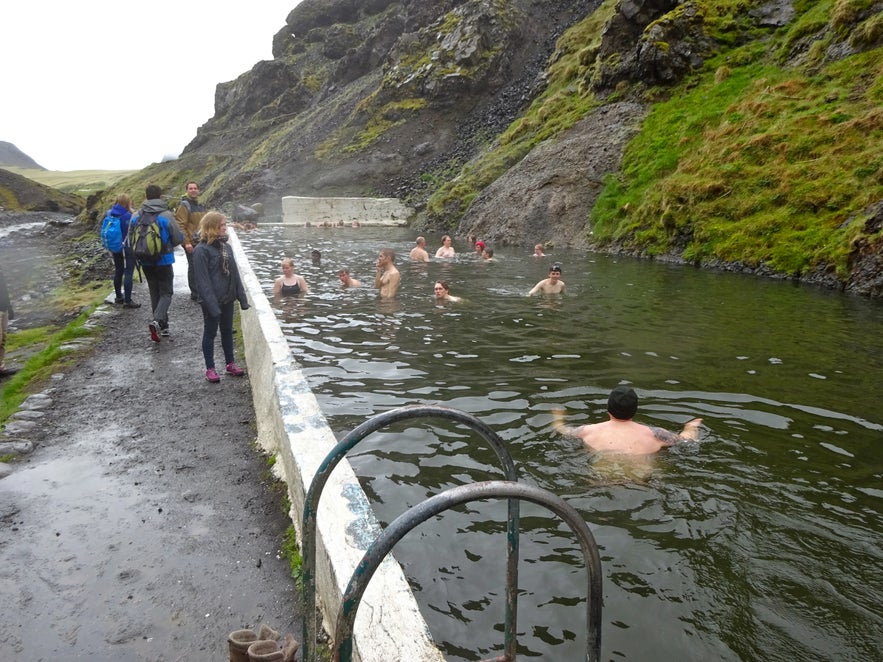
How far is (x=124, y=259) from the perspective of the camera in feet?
35.8

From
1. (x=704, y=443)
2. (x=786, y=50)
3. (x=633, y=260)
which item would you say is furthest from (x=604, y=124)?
(x=704, y=443)

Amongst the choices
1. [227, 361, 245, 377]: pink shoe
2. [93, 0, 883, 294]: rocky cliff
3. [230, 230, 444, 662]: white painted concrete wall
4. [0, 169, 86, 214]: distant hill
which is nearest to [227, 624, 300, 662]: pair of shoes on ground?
[230, 230, 444, 662]: white painted concrete wall

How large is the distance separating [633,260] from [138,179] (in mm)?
79121

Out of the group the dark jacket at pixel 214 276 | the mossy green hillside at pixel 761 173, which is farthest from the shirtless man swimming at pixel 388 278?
the mossy green hillside at pixel 761 173

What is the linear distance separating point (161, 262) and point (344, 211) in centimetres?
2969

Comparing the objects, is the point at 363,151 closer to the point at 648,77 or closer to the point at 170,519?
Answer: the point at 648,77

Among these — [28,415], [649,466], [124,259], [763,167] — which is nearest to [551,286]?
[649,466]

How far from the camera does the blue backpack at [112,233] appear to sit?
32.8ft

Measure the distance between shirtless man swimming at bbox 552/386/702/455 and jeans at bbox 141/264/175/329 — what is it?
6.53 m

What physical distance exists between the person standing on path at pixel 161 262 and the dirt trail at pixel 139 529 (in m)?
1.99

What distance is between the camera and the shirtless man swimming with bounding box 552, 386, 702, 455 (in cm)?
500

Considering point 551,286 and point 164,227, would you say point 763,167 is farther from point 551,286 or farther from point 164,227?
point 164,227

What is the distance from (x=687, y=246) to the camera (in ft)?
56.3

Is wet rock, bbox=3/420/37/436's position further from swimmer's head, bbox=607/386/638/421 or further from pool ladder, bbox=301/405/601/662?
swimmer's head, bbox=607/386/638/421
